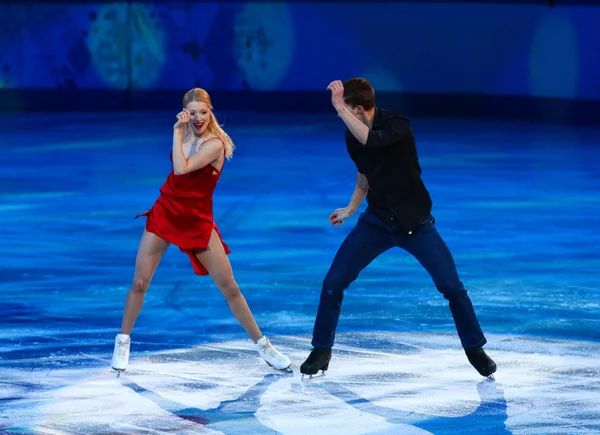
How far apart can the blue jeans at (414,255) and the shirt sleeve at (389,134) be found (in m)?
0.43

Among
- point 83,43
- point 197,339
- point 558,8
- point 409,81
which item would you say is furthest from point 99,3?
point 197,339

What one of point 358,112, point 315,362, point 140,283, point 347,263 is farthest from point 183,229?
point 358,112

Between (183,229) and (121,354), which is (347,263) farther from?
(121,354)

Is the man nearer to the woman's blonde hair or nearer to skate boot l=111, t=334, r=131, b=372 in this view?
the woman's blonde hair

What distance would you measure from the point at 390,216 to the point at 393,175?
0.64ft

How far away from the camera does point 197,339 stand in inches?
280

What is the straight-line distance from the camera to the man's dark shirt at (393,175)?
596 centimetres

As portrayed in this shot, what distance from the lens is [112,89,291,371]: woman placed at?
6.12m

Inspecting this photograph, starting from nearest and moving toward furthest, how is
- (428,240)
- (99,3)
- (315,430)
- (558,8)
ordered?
(315,430), (428,240), (558,8), (99,3)

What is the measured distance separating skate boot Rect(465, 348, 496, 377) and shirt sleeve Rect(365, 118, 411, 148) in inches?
44.2

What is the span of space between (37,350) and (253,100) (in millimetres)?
14360

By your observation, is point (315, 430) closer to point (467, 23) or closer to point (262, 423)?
point (262, 423)

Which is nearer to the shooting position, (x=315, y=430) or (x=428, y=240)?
(x=315, y=430)

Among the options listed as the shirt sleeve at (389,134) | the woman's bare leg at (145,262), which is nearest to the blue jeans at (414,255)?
the shirt sleeve at (389,134)
